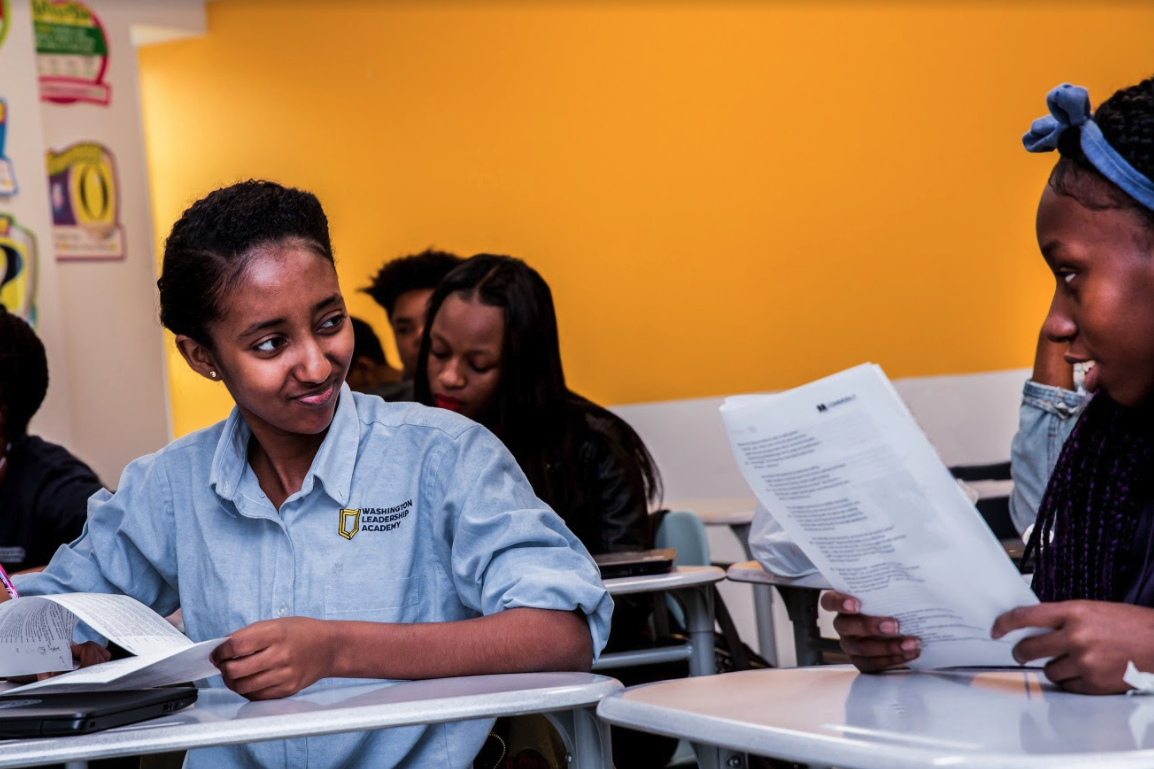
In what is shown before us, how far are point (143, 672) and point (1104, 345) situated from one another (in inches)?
35.7

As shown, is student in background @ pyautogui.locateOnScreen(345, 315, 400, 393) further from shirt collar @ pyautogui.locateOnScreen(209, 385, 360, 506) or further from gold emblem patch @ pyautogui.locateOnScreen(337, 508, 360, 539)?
gold emblem patch @ pyautogui.locateOnScreen(337, 508, 360, 539)

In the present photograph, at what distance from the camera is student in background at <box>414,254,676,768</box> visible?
2.65m

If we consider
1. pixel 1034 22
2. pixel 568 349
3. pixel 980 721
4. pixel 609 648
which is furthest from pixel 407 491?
pixel 1034 22

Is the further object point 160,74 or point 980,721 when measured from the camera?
point 160,74

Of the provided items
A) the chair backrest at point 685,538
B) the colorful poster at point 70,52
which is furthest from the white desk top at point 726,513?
the colorful poster at point 70,52

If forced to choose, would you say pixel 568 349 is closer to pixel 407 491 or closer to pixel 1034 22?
pixel 1034 22

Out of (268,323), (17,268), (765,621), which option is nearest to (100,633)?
(268,323)

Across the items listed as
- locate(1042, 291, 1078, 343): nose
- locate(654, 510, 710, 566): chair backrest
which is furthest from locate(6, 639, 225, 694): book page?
locate(654, 510, 710, 566): chair backrest

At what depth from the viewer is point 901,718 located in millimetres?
978

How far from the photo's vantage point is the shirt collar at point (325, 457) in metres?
1.52

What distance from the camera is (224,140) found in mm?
4848

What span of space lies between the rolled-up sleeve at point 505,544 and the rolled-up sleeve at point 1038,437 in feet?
3.56

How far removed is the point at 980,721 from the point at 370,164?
421cm

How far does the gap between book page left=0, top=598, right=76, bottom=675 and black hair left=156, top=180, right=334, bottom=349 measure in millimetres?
364
